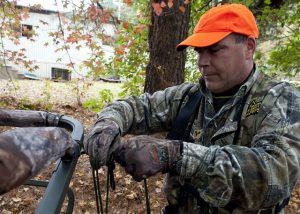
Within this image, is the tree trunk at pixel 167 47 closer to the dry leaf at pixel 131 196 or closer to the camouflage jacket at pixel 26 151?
the dry leaf at pixel 131 196

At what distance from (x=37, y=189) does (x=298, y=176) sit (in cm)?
353

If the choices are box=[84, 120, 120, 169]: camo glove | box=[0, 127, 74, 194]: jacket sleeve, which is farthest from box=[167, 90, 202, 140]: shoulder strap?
box=[0, 127, 74, 194]: jacket sleeve

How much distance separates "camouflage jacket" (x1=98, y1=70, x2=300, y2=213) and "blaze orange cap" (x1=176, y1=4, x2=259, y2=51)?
28 cm

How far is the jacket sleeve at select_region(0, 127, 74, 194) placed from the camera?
708 mm

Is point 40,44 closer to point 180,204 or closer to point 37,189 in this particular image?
point 37,189

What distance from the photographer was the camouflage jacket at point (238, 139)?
54.9 inches

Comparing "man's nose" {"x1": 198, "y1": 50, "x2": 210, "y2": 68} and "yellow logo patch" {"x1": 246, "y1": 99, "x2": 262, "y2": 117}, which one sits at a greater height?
"man's nose" {"x1": 198, "y1": 50, "x2": 210, "y2": 68}

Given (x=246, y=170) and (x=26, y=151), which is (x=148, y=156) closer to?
(x=246, y=170)

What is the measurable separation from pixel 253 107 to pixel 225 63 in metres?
0.30

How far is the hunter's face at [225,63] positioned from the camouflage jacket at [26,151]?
1.08m

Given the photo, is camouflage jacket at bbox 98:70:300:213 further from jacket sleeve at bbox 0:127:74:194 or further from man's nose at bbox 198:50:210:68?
jacket sleeve at bbox 0:127:74:194

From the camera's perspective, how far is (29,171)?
79cm

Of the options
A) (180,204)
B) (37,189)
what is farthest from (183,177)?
(37,189)

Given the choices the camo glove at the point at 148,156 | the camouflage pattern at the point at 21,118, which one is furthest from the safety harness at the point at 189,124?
the camouflage pattern at the point at 21,118
